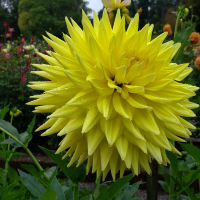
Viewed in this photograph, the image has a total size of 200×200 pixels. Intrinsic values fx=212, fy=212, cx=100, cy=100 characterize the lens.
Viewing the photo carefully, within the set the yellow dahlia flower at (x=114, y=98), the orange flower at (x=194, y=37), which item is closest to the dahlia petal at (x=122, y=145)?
the yellow dahlia flower at (x=114, y=98)

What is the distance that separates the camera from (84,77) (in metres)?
0.67

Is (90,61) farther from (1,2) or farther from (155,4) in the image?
(1,2)

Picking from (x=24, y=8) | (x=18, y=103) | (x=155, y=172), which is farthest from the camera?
(x=24, y=8)

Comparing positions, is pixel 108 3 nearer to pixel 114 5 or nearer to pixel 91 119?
pixel 114 5

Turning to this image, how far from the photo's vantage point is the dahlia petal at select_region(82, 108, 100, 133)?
1.91 ft

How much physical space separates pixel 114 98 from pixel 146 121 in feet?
0.41

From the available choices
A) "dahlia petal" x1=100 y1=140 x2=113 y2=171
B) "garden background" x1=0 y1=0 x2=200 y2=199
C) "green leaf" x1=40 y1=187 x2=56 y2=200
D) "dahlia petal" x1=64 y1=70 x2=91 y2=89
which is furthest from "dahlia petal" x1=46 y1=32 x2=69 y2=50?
"garden background" x1=0 y1=0 x2=200 y2=199

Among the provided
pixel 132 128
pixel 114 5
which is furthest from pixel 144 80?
pixel 114 5

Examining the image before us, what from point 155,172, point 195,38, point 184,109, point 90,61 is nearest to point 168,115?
point 184,109

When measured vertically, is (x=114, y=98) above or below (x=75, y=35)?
below

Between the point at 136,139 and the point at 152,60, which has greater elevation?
the point at 152,60

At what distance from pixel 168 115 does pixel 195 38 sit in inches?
130

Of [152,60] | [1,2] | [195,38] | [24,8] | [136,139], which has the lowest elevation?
[195,38]

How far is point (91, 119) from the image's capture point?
61 cm
